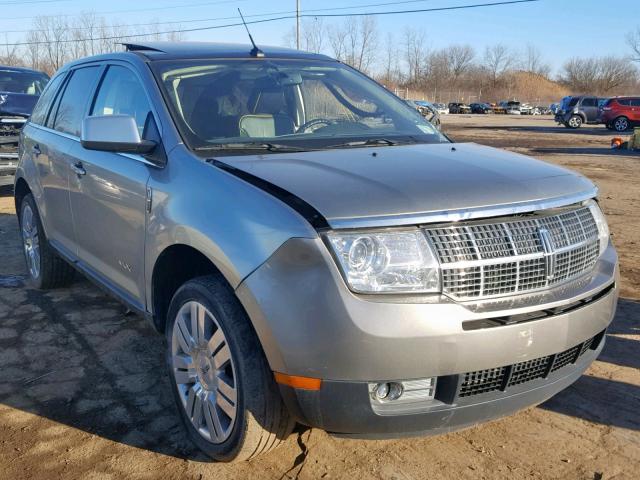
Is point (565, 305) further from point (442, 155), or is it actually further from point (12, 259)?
point (12, 259)

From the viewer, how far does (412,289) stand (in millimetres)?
2305

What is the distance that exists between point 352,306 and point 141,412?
167cm

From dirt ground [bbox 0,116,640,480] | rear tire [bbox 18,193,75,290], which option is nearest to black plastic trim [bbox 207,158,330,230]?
dirt ground [bbox 0,116,640,480]

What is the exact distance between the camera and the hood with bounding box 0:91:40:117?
1099 centimetres

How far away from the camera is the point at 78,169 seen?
401cm

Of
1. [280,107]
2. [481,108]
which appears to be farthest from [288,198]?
[481,108]

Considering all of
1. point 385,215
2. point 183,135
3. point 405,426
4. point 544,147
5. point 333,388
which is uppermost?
point 183,135

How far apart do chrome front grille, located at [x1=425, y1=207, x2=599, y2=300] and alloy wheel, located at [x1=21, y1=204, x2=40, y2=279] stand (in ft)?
12.9

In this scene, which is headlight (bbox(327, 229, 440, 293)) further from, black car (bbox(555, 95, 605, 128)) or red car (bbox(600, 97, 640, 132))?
black car (bbox(555, 95, 605, 128))

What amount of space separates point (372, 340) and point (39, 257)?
3.93 m

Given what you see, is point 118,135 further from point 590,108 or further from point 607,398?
point 590,108

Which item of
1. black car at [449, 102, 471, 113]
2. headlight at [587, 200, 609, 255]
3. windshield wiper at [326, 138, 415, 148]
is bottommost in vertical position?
black car at [449, 102, 471, 113]

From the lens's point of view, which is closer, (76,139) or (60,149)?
(76,139)

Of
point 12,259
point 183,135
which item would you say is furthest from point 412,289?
point 12,259
